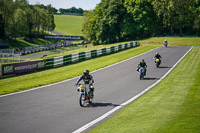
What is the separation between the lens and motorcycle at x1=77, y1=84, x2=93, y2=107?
12148 mm

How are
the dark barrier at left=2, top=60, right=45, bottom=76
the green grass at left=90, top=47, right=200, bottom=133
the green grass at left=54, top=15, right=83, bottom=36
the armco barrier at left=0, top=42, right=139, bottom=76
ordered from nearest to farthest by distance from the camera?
the green grass at left=90, top=47, right=200, bottom=133
the dark barrier at left=2, top=60, right=45, bottom=76
the armco barrier at left=0, top=42, right=139, bottom=76
the green grass at left=54, top=15, right=83, bottom=36

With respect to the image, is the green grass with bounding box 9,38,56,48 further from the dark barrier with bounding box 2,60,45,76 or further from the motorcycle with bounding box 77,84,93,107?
the motorcycle with bounding box 77,84,93,107

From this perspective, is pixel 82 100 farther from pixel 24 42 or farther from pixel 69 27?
pixel 69 27

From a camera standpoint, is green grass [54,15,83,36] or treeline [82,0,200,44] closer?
treeline [82,0,200,44]

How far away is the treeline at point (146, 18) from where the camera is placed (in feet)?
248

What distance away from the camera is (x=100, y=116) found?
1049cm

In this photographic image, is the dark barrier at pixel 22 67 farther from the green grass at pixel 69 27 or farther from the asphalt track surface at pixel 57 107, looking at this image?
the green grass at pixel 69 27

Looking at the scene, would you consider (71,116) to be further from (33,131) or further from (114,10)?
(114,10)

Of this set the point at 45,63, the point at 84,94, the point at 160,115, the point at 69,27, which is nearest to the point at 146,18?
the point at 45,63

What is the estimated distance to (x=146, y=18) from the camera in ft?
248

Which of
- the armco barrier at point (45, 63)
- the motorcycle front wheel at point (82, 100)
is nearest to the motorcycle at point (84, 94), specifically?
the motorcycle front wheel at point (82, 100)

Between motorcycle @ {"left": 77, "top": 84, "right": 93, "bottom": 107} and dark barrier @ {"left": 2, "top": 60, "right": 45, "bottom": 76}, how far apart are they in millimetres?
13345

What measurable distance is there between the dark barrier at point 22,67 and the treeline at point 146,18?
171ft

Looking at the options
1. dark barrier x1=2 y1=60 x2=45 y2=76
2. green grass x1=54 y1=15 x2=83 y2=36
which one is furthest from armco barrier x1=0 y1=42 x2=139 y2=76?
green grass x1=54 y1=15 x2=83 y2=36
